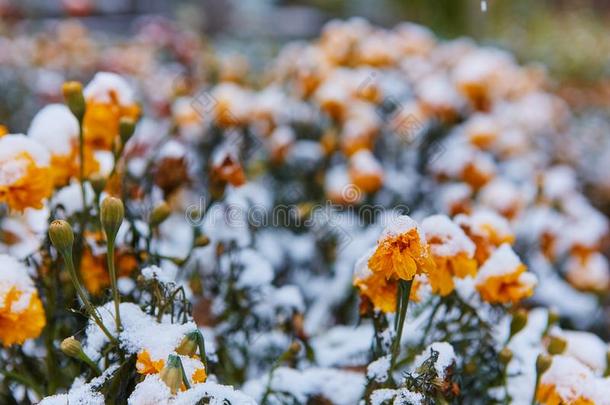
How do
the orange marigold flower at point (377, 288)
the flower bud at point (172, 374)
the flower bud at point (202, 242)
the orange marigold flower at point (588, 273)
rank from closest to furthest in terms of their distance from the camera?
the flower bud at point (172, 374)
the orange marigold flower at point (377, 288)
the flower bud at point (202, 242)
the orange marigold flower at point (588, 273)

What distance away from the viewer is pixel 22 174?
92 cm

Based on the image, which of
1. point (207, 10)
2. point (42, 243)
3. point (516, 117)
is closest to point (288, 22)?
point (207, 10)

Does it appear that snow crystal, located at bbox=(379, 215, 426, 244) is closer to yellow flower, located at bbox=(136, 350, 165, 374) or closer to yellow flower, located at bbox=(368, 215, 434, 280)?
yellow flower, located at bbox=(368, 215, 434, 280)

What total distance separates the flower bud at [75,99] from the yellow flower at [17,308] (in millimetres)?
243

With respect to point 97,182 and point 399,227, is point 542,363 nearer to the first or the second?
point 399,227

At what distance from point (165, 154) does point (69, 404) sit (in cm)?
62

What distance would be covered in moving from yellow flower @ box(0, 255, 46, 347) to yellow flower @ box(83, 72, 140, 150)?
32 cm

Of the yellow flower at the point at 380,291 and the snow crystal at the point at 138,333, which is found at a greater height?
the snow crystal at the point at 138,333

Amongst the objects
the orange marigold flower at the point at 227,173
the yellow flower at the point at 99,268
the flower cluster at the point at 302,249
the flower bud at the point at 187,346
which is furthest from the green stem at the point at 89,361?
the orange marigold flower at the point at 227,173

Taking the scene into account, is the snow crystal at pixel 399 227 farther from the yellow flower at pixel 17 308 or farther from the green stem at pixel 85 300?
the yellow flower at pixel 17 308

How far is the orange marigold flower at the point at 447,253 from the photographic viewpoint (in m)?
0.89

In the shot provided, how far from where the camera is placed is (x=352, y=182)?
161 cm

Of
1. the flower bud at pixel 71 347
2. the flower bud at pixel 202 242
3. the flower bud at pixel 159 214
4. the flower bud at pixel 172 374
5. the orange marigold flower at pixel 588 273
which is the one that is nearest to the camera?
the flower bud at pixel 172 374

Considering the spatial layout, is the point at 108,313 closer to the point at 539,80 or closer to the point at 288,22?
the point at 539,80
